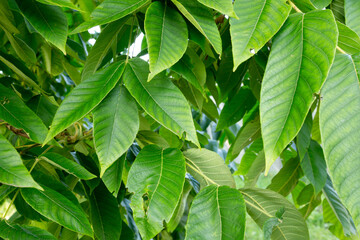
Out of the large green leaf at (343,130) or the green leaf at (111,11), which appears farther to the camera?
the green leaf at (111,11)

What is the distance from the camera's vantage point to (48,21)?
516 mm

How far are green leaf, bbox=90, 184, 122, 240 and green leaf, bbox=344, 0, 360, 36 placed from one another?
39 centimetres

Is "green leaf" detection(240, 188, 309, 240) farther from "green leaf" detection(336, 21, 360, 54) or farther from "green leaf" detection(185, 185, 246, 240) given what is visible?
"green leaf" detection(336, 21, 360, 54)

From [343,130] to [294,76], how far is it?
7 cm

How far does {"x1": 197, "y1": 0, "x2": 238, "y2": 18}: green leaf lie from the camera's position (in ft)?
1.33

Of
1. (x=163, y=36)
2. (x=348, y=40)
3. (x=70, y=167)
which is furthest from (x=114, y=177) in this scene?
(x=348, y=40)

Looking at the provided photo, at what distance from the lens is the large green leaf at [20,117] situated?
0.49m

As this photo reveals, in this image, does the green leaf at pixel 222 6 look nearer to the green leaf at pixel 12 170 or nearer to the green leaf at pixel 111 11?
the green leaf at pixel 111 11

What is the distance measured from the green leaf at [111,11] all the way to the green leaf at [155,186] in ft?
0.52

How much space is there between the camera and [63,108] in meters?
0.44

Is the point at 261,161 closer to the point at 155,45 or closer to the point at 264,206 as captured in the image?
the point at 264,206

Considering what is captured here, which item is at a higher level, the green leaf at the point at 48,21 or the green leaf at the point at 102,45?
the green leaf at the point at 48,21

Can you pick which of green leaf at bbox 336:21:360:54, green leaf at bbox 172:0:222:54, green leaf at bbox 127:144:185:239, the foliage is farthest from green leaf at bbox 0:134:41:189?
green leaf at bbox 336:21:360:54

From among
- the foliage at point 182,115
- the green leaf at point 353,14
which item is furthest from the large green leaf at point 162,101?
the green leaf at point 353,14
